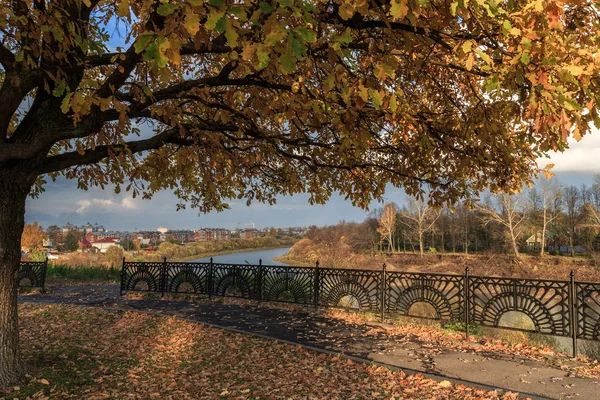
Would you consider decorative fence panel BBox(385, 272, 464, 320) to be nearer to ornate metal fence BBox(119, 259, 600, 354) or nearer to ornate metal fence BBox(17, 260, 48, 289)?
ornate metal fence BBox(119, 259, 600, 354)

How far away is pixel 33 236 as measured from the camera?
35312 mm

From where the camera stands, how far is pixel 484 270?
95.8ft

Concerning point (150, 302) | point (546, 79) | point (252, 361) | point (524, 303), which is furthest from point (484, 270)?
point (546, 79)

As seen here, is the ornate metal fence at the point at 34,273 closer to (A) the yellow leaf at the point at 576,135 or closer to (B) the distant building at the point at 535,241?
(A) the yellow leaf at the point at 576,135

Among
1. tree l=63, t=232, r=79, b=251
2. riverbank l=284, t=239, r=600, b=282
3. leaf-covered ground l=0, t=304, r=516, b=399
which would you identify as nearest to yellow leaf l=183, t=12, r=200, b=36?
leaf-covered ground l=0, t=304, r=516, b=399

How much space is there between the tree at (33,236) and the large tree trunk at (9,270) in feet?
109

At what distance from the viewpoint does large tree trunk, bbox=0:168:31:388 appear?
5.37m

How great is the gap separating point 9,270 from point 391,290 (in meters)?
8.35

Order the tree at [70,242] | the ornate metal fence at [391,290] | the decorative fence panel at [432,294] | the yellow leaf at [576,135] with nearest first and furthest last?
1. the yellow leaf at [576,135]
2. the ornate metal fence at [391,290]
3. the decorative fence panel at [432,294]
4. the tree at [70,242]

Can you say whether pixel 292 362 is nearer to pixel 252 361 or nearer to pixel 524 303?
pixel 252 361

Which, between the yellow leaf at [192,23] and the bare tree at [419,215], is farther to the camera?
the bare tree at [419,215]

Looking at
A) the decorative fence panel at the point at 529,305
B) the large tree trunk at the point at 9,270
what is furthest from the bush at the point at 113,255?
the decorative fence panel at the point at 529,305

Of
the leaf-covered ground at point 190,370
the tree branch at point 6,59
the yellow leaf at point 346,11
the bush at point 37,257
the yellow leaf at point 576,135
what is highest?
the tree branch at point 6,59

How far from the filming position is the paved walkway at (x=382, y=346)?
18.8ft
